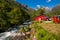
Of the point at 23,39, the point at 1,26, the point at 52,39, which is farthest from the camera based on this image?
the point at 1,26

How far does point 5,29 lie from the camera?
39.8 metres

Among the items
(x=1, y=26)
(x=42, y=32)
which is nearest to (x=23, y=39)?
(x=42, y=32)

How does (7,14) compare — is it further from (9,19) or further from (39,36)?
(39,36)

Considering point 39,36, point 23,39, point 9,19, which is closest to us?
point 39,36

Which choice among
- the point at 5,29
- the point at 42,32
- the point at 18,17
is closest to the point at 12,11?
the point at 18,17

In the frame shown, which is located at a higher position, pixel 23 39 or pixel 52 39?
pixel 52 39

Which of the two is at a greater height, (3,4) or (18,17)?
(3,4)

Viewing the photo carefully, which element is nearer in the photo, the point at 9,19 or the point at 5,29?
the point at 5,29

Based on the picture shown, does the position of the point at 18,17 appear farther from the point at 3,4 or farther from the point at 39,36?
the point at 39,36

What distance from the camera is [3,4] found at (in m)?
45.3

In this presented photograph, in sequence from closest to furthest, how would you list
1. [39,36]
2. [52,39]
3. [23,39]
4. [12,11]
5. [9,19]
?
[52,39]
[39,36]
[23,39]
[9,19]
[12,11]

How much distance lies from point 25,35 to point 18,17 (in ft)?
80.9

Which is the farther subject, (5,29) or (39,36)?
(5,29)

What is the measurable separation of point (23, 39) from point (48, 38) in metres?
10.7
